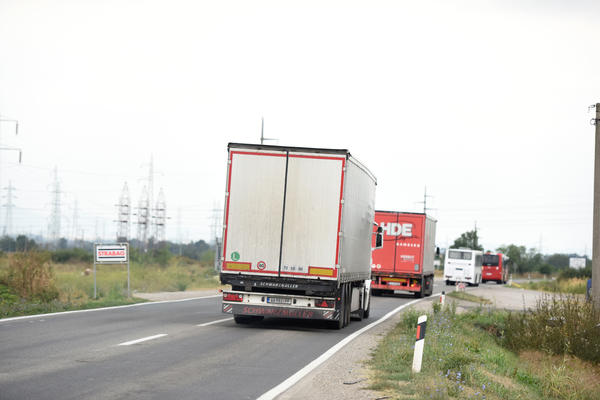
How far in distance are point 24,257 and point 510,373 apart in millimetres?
15374

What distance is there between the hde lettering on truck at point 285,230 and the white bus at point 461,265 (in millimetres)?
50282

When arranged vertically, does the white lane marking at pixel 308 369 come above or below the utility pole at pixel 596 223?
below

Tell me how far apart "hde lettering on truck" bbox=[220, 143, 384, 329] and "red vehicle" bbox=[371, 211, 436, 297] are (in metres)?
18.8

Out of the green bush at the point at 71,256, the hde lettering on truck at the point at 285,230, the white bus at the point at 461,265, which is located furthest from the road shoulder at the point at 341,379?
the green bush at the point at 71,256

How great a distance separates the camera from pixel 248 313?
1750 centimetres

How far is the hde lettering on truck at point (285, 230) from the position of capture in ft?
56.9

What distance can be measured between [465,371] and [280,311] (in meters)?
6.99

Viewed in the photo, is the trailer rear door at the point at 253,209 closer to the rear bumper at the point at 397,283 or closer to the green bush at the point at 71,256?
the rear bumper at the point at 397,283

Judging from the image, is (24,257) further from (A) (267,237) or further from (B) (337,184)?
(B) (337,184)

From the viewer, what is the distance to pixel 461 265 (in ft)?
218

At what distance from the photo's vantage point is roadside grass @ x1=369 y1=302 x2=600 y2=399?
32.0 ft

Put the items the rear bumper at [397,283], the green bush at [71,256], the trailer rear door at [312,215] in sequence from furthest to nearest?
1. the green bush at [71,256]
2. the rear bumper at [397,283]
3. the trailer rear door at [312,215]

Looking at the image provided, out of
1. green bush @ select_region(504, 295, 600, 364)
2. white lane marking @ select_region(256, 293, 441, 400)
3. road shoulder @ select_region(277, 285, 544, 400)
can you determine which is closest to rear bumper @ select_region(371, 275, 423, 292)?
white lane marking @ select_region(256, 293, 441, 400)

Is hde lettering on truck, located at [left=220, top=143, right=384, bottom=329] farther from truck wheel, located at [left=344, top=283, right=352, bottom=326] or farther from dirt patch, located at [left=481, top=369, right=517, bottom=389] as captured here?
dirt patch, located at [left=481, top=369, right=517, bottom=389]
